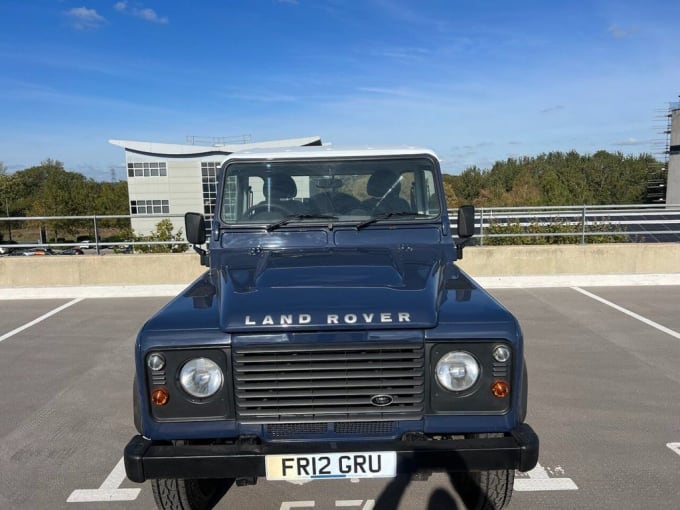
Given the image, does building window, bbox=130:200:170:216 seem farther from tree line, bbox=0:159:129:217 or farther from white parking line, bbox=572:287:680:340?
white parking line, bbox=572:287:680:340

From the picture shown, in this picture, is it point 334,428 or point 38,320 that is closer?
point 334,428

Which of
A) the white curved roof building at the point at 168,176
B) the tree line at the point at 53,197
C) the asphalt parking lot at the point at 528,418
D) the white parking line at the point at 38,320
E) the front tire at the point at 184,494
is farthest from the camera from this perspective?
the tree line at the point at 53,197

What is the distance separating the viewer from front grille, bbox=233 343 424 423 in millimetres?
2395

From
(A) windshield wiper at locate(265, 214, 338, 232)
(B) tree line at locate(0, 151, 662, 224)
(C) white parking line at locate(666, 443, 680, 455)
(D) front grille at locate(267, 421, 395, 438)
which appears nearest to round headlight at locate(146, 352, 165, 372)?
(D) front grille at locate(267, 421, 395, 438)

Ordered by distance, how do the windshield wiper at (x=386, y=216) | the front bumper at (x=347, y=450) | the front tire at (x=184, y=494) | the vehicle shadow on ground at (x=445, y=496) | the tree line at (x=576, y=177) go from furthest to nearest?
the tree line at (x=576, y=177) < the windshield wiper at (x=386, y=216) < the vehicle shadow on ground at (x=445, y=496) < the front tire at (x=184, y=494) < the front bumper at (x=347, y=450)

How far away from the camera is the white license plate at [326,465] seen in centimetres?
233

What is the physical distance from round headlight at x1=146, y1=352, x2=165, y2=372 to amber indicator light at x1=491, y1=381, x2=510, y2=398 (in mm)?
1533

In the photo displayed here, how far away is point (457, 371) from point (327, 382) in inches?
23.7

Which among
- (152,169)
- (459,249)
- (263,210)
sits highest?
(152,169)

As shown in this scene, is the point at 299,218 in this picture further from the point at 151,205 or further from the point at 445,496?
the point at 151,205

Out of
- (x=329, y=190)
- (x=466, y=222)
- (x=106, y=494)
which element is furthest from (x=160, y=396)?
(x=466, y=222)

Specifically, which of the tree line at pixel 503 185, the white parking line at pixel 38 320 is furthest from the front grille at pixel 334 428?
the tree line at pixel 503 185

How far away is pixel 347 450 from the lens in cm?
235

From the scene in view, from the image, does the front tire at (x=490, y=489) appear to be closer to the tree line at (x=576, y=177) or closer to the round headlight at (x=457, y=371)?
the round headlight at (x=457, y=371)
